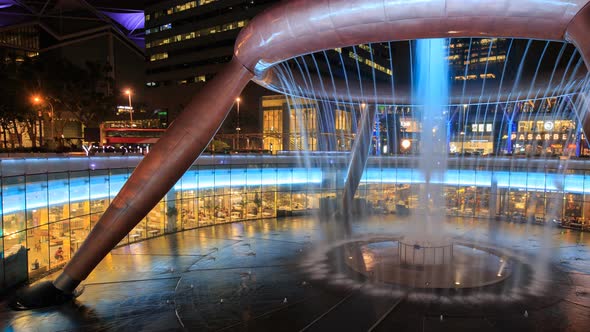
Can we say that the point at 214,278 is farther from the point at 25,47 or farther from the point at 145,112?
the point at 25,47

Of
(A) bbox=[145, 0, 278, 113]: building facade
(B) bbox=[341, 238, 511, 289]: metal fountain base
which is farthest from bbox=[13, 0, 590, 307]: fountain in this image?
(A) bbox=[145, 0, 278, 113]: building facade

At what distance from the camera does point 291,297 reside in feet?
50.6

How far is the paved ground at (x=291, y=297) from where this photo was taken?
13.2 metres

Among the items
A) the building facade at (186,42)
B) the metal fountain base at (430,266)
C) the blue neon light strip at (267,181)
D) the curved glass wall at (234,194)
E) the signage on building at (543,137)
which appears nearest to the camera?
the metal fountain base at (430,266)

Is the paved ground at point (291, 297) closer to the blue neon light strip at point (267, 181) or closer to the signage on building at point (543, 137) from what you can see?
the blue neon light strip at point (267, 181)

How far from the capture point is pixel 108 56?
99.6 m

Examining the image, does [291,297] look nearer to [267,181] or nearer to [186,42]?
[267,181]

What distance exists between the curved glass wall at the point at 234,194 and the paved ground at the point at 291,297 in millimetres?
4088

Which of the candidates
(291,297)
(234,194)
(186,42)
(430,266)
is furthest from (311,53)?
(186,42)

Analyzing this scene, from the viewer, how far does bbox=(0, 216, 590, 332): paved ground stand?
13242 millimetres

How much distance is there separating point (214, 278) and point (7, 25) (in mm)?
84469

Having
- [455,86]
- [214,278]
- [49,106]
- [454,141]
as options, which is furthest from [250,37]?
[454,141]

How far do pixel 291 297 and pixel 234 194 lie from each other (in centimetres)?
2356

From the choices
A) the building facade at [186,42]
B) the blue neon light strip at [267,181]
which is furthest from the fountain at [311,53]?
the building facade at [186,42]
